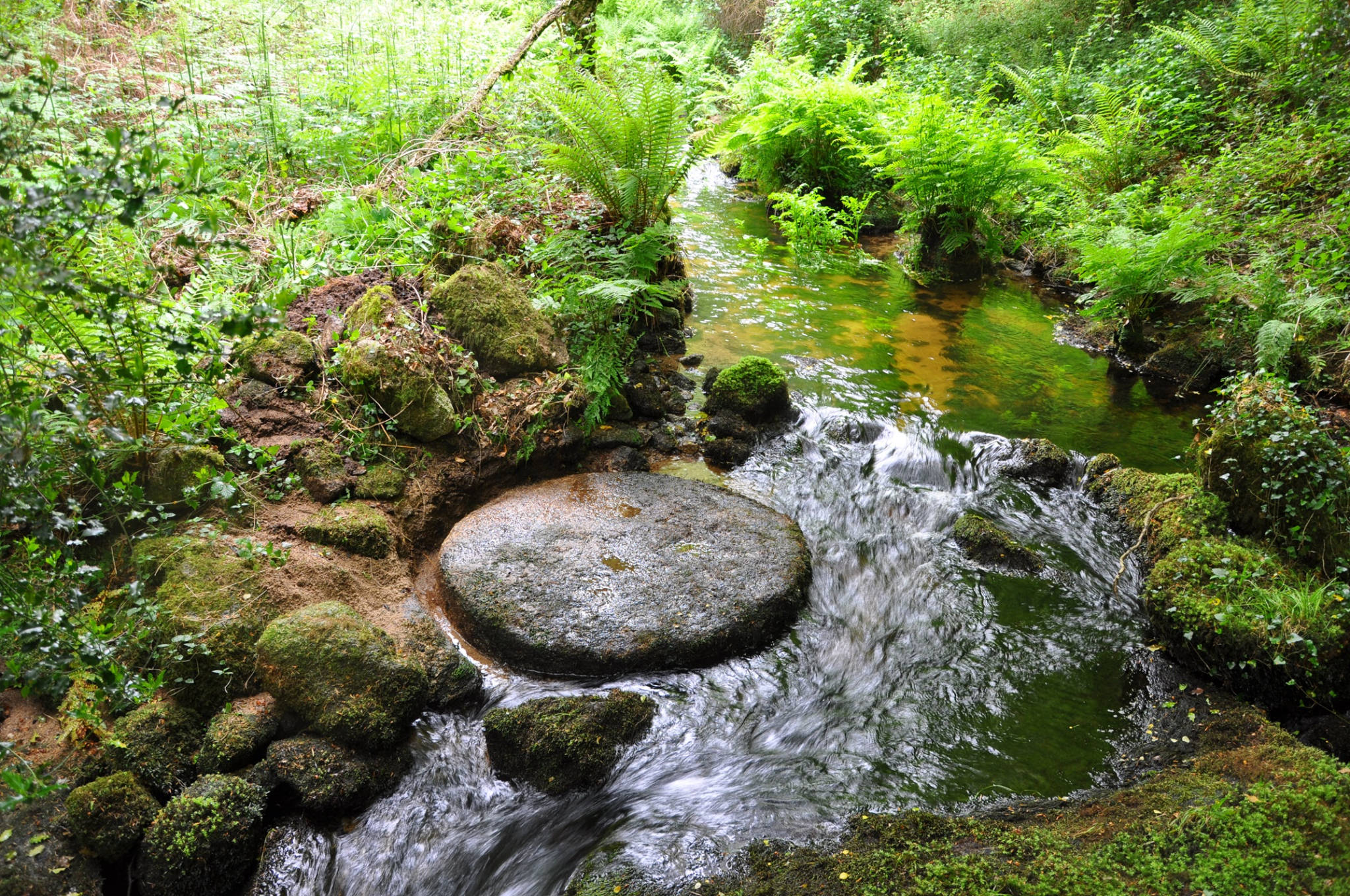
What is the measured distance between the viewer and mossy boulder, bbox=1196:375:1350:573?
3938 mm

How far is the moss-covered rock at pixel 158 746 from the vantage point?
2865mm

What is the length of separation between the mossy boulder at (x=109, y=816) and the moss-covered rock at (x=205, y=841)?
6 centimetres

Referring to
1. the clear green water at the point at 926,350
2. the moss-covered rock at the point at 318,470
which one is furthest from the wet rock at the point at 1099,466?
the moss-covered rock at the point at 318,470

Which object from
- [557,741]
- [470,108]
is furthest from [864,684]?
[470,108]

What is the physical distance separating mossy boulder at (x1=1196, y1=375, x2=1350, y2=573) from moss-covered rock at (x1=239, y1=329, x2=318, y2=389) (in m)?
5.63

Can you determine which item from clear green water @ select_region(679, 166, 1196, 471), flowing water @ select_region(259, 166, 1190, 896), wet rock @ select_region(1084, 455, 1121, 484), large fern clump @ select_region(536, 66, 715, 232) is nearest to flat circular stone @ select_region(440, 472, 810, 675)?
flowing water @ select_region(259, 166, 1190, 896)

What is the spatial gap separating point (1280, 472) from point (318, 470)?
18.0 ft

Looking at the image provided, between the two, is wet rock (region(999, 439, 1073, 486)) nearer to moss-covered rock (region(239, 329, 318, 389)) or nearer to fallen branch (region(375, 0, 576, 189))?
moss-covered rock (region(239, 329, 318, 389))

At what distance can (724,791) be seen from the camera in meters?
3.31

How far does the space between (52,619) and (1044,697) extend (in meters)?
4.30

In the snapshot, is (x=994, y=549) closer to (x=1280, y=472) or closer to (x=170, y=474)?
(x=1280, y=472)

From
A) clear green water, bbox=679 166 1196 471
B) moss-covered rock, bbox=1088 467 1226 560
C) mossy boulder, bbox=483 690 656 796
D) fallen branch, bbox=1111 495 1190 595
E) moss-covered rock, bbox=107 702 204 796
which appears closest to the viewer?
moss-covered rock, bbox=107 702 204 796

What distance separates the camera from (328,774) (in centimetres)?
306

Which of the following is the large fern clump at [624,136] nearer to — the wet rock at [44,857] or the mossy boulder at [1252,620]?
the mossy boulder at [1252,620]
